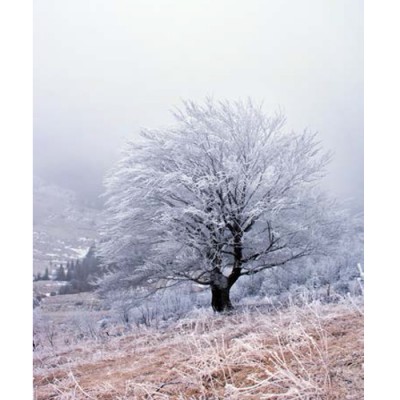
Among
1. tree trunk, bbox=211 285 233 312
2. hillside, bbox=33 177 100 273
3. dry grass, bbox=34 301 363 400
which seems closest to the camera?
dry grass, bbox=34 301 363 400

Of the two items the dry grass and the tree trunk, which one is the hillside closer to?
the dry grass

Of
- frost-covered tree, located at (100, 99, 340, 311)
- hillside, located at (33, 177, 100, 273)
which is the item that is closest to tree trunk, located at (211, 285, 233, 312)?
frost-covered tree, located at (100, 99, 340, 311)

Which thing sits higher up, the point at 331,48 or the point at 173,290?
the point at 331,48

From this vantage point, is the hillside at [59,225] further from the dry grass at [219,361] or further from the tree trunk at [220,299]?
Answer: the tree trunk at [220,299]

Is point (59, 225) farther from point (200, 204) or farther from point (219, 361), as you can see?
point (219, 361)

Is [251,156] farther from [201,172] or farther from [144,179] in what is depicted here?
[144,179]

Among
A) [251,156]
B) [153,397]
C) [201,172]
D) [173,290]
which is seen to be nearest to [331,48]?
[251,156]

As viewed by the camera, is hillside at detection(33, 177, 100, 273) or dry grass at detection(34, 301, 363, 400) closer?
dry grass at detection(34, 301, 363, 400)
